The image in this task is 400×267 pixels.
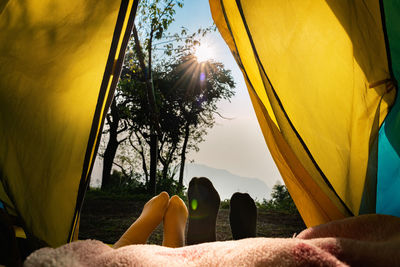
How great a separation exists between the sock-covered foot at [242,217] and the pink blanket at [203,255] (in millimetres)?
796

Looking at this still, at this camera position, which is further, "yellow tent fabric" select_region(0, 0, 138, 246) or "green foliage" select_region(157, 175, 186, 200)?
"green foliage" select_region(157, 175, 186, 200)

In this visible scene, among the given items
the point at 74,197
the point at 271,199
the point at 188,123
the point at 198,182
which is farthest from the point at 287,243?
the point at 188,123

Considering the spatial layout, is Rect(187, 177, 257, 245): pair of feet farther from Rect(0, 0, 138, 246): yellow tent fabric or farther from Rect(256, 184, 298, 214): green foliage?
Rect(256, 184, 298, 214): green foliage

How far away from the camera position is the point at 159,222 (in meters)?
1.06

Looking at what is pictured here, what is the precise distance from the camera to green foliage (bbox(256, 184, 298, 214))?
13.0 feet

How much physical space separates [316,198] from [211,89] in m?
6.48

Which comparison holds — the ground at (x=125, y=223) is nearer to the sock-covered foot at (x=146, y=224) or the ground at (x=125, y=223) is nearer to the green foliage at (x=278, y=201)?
the green foliage at (x=278, y=201)

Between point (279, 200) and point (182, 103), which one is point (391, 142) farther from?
point (182, 103)

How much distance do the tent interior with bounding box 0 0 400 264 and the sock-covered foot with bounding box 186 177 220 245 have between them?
501mm

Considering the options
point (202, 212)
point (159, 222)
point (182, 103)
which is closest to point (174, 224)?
point (159, 222)

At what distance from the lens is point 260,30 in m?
0.82

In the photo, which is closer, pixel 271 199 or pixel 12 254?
pixel 12 254

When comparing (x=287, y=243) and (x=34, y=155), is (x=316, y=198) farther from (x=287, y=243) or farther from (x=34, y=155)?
(x=34, y=155)

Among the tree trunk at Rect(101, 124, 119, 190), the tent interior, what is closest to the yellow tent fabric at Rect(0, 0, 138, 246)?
the tent interior
